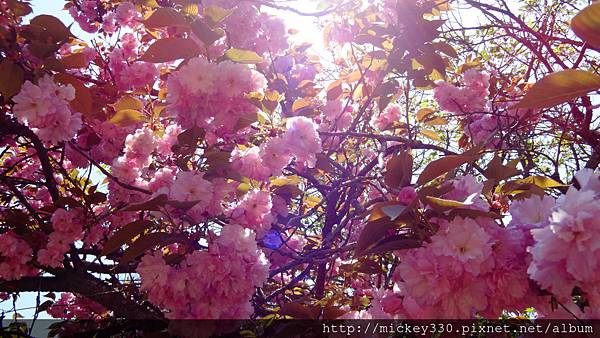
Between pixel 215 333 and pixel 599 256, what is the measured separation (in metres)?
0.96

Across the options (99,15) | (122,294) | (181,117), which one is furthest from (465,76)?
(99,15)

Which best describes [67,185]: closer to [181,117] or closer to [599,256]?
[181,117]

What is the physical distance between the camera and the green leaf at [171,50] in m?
1.39

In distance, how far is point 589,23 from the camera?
2.74ft

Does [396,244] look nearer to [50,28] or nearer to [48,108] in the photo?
[48,108]

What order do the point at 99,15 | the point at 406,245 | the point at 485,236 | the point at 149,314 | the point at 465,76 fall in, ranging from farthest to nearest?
the point at 99,15 → the point at 465,76 → the point at 149,314 → the point at 406,245 → the point at 485,236

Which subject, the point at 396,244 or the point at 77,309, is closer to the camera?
the point at 396,244

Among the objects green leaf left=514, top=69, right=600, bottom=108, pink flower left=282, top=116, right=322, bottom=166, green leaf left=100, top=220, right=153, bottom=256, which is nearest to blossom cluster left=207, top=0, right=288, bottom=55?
pink flower left=282, top=116, right=322, bottom=166

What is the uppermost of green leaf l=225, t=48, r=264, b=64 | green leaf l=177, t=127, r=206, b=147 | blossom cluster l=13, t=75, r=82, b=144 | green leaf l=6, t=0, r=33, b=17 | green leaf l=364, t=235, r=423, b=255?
green leaf l=6, t=0, r=33, b=17

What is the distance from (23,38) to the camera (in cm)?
152

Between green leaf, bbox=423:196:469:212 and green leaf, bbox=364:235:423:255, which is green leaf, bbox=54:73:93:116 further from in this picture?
green leaf, bbox=423:196:469:212

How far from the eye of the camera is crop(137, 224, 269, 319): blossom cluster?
1.27 m

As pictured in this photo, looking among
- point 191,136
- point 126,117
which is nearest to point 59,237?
point 126,117

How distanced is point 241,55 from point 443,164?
2.42 ft
